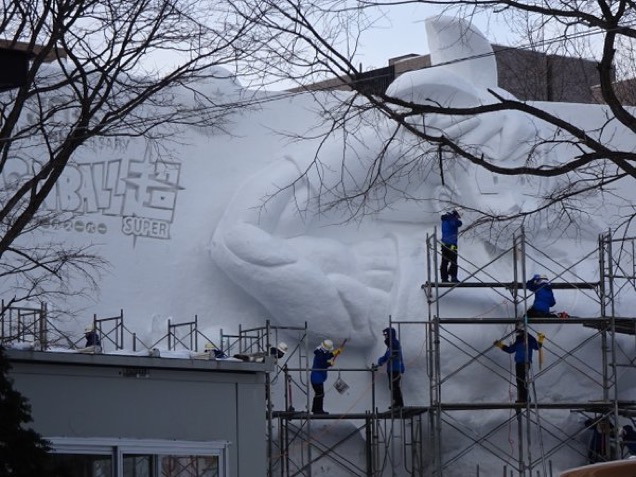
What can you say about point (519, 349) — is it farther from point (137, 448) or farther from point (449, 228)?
point (137, 448)

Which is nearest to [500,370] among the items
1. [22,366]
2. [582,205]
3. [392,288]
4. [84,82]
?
[392,288]

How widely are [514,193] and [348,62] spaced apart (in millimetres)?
12382

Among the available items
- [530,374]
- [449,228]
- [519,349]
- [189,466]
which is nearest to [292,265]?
[449,228]

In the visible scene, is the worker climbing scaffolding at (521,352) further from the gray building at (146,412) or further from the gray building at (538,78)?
the gray building at (538,78)

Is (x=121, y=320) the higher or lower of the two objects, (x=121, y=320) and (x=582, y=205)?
the lower

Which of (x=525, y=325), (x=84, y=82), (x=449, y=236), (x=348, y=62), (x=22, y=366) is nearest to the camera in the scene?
(x=22, y=366)

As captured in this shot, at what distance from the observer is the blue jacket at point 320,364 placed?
23.8 metres

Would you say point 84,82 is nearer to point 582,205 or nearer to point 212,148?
point 212,148

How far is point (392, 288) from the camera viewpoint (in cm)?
2506

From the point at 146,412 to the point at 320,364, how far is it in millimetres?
10036

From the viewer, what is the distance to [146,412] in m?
14.0

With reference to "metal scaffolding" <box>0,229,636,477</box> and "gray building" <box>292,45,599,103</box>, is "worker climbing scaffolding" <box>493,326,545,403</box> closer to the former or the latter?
"metal scaffolding" <box>0,229,636,477</box>

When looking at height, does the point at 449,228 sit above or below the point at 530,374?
above

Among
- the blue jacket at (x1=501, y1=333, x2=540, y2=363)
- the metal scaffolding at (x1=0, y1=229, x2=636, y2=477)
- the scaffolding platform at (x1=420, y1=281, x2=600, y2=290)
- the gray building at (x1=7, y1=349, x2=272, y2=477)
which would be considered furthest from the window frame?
the blue jacket at (x1=501, y1=333, x2=540, y2=363)
